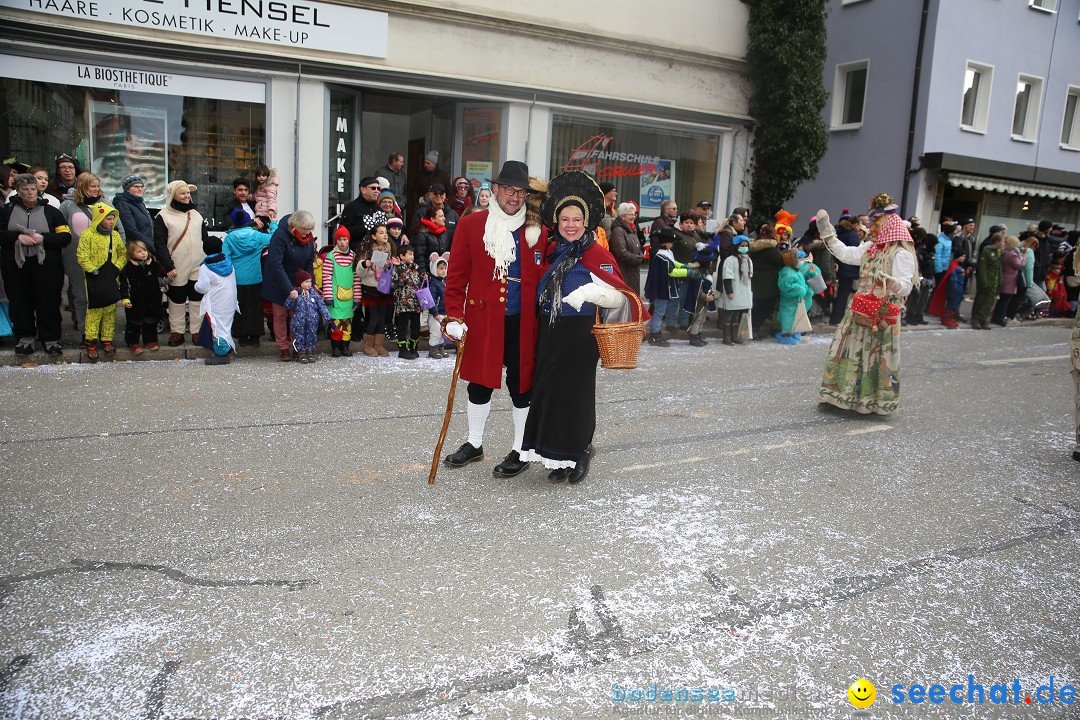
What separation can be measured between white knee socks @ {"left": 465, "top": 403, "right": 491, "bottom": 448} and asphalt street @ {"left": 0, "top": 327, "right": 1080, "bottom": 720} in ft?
0.54

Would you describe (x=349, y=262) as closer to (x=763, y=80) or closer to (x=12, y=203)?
(x=12, y=203)

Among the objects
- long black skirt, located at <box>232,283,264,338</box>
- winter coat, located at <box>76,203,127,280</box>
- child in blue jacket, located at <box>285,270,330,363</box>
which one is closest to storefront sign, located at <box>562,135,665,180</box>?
child in blue jacket, located at <box>285,270,330,363</box>

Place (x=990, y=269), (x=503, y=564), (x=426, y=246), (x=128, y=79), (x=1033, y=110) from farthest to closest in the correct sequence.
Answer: (x=1033, y=110), (x=990, y=269), (x=128, y=79), (x=426, y=246), (x=503, y=564)

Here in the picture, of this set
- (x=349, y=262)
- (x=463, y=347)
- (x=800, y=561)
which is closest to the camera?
(x=800, y=561)

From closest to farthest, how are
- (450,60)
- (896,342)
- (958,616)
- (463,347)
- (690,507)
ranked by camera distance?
(958,616)
(690,507)
(463,347)
(896,342)
(450,60)

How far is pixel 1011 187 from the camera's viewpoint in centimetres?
1938

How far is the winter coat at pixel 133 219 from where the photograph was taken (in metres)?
7.98

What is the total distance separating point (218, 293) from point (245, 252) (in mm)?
637

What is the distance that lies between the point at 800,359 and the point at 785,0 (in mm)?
8150

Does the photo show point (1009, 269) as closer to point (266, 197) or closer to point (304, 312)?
point (304, 312)

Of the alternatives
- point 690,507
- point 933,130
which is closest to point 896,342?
point 690,507

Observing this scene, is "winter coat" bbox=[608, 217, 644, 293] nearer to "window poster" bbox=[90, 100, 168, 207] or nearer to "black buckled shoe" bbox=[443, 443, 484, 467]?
"black buckled shoe" bbox=[443, 443, 484, 467]

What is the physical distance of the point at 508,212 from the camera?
16.1 feet

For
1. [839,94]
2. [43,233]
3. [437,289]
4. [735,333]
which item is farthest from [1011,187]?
[43,233]
